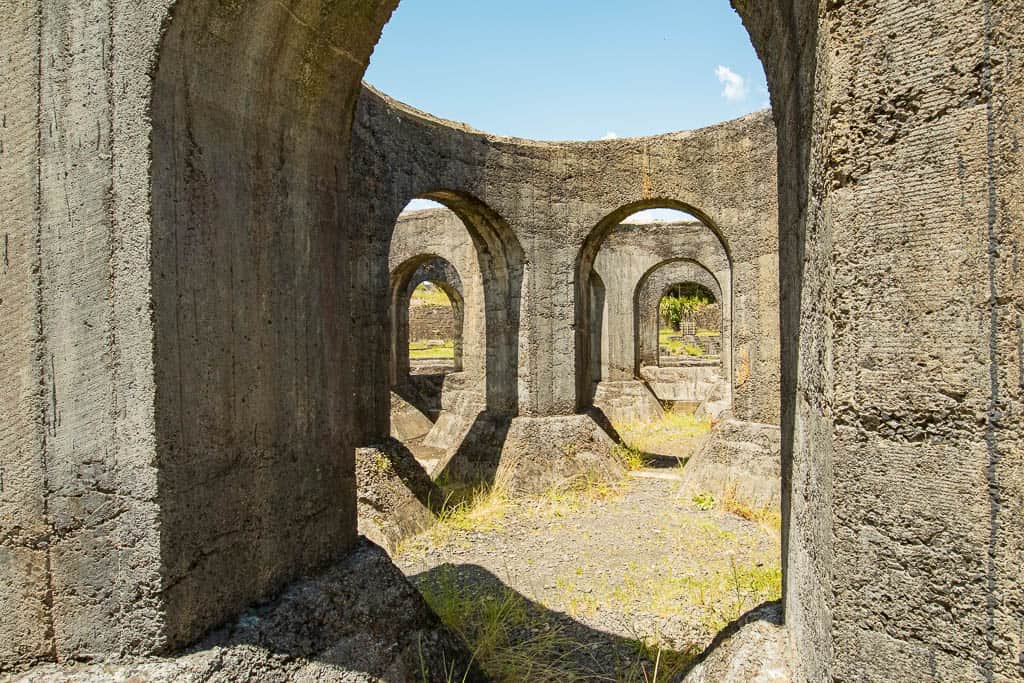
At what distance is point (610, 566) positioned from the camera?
4.56 metres

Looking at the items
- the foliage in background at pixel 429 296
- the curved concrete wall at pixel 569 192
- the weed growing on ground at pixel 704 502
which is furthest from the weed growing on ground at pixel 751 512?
the foliage in background at pixel 429 296

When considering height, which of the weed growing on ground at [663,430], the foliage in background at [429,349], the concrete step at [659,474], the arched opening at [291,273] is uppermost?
the arched opening at [291,273]

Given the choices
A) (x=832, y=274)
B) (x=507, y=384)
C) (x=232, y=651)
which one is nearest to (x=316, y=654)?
(x=232, y=651)

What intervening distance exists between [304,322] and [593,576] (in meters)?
3.01

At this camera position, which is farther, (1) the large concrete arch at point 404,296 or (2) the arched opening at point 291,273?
(1) the large concrete arch at point 404,296

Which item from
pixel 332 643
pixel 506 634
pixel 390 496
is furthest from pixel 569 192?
pixel 332 643

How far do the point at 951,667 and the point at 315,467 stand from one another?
1.95 m

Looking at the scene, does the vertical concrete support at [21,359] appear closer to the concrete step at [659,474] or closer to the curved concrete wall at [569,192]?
the curved concrete wall at [569,192]

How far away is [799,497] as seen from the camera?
1721 millimetres

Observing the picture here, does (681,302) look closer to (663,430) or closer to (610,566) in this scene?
(663,430)

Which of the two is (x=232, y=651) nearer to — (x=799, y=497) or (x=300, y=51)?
(x=799, y=497)

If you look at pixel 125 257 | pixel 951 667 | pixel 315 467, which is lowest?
pixel 951 667

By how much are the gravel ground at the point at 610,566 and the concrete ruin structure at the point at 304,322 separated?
1.45 meters

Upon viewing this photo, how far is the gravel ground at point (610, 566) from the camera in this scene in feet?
11.5
